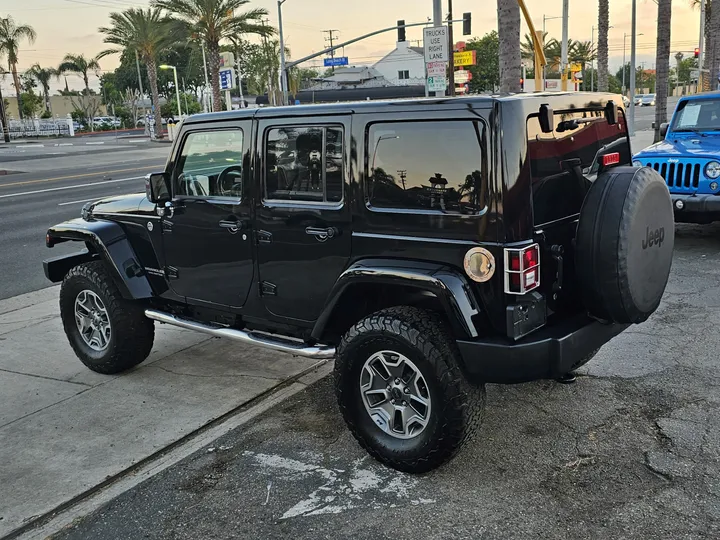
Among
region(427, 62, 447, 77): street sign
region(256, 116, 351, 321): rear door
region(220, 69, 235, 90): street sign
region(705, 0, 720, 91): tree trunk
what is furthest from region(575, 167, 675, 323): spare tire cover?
region(220, 69, 235, 90): street sign

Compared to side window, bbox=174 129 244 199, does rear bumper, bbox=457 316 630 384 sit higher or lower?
lower

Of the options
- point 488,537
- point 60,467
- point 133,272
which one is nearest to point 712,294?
point 488,537

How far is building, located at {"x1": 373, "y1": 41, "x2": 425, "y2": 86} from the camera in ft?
310

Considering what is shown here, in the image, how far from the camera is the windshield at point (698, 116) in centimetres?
955

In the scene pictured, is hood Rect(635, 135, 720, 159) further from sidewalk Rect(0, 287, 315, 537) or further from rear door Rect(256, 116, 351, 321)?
rear door Rect(256, 116, 351, 321)

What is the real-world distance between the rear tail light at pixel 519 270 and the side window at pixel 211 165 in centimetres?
188

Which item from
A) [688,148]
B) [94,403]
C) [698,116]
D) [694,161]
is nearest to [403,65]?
[698,116]

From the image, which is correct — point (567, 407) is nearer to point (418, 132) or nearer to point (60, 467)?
point (418, 132)

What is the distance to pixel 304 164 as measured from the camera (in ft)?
13.4

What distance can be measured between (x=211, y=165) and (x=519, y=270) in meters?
2.33

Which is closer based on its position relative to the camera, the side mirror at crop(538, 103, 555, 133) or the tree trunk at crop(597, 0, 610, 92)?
the side mirror at crop(538, 103, 555, 133)

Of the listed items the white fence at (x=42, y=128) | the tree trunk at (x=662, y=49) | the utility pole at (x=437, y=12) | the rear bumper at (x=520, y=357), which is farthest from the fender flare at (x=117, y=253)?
the white fence at (x=42, y=128)

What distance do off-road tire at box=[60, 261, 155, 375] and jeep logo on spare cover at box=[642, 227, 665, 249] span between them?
11.5 feet

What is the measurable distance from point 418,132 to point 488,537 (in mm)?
1979
